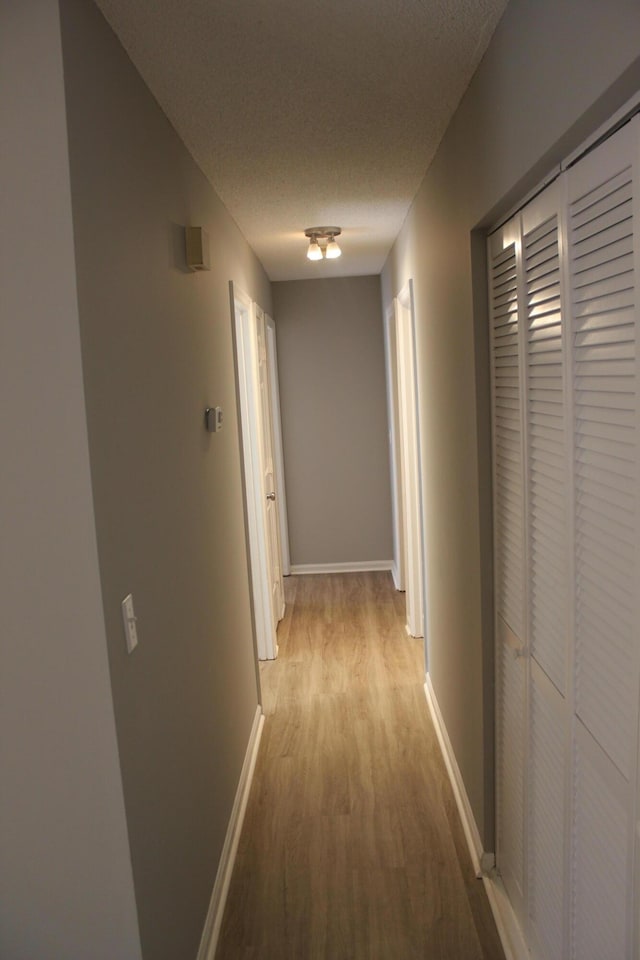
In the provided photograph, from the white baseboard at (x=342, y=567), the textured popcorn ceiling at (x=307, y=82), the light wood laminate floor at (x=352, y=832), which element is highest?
the textured popcorn ceiling at (x=307, y=82)

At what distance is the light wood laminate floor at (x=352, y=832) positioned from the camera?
2.22 m

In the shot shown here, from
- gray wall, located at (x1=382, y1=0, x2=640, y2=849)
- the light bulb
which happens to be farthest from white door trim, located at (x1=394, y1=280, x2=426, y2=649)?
gray wall, located at (x1=382, y1=0, x2=640, y2=849)

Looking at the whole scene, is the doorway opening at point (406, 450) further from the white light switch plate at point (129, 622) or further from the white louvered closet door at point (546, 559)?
the white light switch plate at point (129, 622)

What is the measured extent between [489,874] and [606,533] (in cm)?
159

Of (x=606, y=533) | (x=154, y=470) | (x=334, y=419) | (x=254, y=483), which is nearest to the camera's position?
(x=606, y=533)

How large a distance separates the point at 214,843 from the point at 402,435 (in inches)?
116

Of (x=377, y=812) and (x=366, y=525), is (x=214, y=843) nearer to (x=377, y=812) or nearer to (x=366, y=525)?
(x=377, y=812)

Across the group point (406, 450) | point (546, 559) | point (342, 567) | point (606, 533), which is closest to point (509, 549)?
point (546, 559)

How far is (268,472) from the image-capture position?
16.2 ft

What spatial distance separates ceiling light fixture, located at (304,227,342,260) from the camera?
3861mm

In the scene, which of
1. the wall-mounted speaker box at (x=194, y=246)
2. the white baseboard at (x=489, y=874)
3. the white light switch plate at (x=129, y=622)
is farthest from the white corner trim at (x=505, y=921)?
the wall-mounted speaker box at (x=194, y=246)

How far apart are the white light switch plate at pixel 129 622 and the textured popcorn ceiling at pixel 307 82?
120cm

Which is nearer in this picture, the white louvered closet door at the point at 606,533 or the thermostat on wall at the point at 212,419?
the white louvered closet door at the point at 606,533

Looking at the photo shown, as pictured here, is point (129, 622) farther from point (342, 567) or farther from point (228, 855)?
point (342, 567)
